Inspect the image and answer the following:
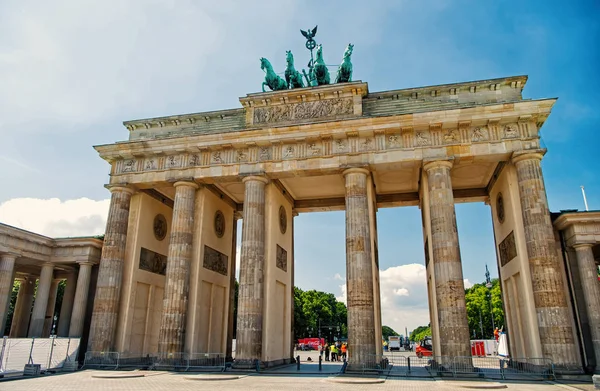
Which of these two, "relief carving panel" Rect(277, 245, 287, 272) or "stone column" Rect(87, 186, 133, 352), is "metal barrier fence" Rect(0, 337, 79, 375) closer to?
"stone column" Rect(87, 186, 133, 352)

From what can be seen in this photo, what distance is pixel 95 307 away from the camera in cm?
2511

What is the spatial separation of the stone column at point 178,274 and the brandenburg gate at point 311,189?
66 millimetres

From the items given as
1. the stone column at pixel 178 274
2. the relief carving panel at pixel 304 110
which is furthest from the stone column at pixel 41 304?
the relief carving panel at pixel 304 110

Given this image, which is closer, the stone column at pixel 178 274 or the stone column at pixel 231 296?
the stone column at pixel 178 274

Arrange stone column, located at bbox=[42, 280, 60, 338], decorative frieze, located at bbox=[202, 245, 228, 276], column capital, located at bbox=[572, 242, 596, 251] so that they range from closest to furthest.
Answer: column capital, located at bbox=[572, 242, 596, 251] → decorative frieze, located at bbox=[202, 245, 228, 276] → stone column, located at bbox=[42, 280, 60, 338]

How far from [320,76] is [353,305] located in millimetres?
14775

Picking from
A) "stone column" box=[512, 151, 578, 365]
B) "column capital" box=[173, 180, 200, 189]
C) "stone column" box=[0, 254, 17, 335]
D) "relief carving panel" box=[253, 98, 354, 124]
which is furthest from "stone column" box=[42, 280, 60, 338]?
"stone column" box=[512, 151, 578, 365]

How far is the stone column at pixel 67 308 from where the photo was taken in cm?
2845

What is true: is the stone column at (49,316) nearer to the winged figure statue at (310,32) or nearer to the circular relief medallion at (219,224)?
the circular relief medallion at (219,224)

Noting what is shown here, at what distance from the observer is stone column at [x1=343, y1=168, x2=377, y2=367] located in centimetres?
2120

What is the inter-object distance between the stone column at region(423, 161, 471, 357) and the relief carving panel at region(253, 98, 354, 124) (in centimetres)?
618

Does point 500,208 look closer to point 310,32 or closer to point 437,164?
point 437,164

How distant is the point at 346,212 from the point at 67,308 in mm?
21039

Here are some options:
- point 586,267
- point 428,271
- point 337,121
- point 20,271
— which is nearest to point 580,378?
point 586,267
